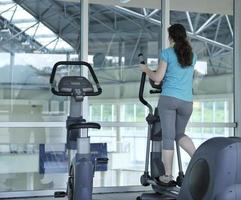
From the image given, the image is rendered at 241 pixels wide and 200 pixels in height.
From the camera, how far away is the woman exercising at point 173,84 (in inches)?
183

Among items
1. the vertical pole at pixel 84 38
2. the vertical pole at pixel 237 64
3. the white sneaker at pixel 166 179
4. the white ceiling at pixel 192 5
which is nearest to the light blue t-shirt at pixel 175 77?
the white sneaker at pixel 166 179

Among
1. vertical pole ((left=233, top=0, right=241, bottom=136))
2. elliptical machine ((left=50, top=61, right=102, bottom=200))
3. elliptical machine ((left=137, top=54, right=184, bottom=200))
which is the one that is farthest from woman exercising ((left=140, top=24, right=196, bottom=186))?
vertical pole ((left=233, top=0, right=241, bottom=136))

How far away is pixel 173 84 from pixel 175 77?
68mm

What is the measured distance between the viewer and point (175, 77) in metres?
4.68

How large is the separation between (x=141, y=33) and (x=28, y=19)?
4.48 feet

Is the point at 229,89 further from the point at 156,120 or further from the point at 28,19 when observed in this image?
the point at 28,19

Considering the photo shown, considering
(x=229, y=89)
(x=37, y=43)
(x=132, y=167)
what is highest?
(x=37, y=43)

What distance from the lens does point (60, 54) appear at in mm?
5715

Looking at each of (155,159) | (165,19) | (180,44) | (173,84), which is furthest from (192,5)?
(155,159)

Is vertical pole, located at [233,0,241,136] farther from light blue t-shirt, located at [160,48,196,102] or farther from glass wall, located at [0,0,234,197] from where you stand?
light blue t-shirt, located at [160,48,196,102]

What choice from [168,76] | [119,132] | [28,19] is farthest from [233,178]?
[28,19]

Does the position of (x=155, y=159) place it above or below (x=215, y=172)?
below

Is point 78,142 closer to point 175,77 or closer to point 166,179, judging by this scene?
point 166,179


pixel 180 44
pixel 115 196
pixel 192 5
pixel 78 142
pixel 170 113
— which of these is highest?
pixel 192 5
